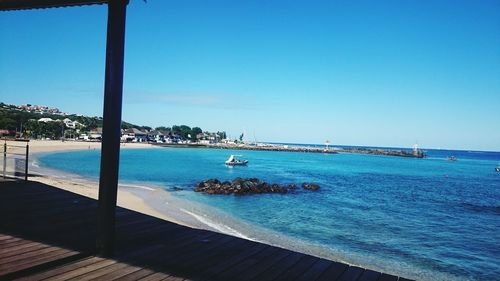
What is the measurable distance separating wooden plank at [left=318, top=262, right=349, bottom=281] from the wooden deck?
0.01 metres

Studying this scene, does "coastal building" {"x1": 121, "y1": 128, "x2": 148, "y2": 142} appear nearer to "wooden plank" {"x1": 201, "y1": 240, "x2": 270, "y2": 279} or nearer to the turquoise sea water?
the turquoise sea water

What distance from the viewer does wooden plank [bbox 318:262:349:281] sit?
4.36 metres

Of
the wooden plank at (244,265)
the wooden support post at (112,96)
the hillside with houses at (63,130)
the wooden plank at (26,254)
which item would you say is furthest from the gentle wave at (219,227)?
the hillside with houses at (63,130)

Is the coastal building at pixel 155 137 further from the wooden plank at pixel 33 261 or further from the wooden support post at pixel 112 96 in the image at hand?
the wooden support post at pixel 112 96

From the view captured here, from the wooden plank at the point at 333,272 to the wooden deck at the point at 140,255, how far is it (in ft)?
0.04

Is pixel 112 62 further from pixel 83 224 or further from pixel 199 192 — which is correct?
pixel 199 192

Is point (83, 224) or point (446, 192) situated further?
point (446, 192)

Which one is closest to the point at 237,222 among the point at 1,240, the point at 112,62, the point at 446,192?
the point at 1,240

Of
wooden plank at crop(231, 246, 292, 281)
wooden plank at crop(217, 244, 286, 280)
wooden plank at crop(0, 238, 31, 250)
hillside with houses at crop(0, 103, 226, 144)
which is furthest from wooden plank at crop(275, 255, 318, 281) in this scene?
hillside with houses at crop(0, 103, 226, 144)

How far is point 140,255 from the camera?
4.66 m

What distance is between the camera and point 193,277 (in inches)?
160

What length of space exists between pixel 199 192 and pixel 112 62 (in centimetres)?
2211

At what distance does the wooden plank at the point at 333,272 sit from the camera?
4.36 metres

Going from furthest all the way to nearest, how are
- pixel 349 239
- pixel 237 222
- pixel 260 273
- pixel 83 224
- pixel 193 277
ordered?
1. pixel 237 222
2. pixel 349 239
3. pixel 83 224
4. pixel 260 273
5. pixel 193 277
